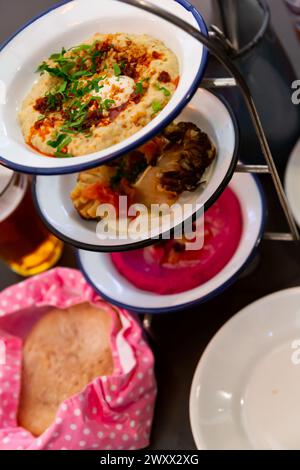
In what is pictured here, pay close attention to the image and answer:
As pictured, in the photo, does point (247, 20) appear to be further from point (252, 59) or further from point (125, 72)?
point (125, 72)

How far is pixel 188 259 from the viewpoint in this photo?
0.99m

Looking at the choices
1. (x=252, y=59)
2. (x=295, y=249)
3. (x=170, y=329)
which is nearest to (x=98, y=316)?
(x=170, y=329)

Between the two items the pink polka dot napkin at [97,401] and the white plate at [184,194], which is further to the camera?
the pink polka dot napkin at [97,401]

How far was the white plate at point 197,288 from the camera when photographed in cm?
91

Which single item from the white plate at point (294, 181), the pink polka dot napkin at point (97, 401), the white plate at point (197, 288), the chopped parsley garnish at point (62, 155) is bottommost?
the pink polka dot napkin at point (97, 401)

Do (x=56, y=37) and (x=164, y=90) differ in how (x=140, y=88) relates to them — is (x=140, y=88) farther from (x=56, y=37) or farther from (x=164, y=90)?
(x=56, y=37)

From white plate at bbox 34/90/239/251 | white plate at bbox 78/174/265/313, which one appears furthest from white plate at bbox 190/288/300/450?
white plate at bbox 34/90/239/251

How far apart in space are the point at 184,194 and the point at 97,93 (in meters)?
0.19

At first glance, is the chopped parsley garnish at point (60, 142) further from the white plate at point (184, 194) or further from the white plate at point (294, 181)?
the white plate at point (294, 181)

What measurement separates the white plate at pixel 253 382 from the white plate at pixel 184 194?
0.79ft

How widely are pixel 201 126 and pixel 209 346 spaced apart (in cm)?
35

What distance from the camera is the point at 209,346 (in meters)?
0.90

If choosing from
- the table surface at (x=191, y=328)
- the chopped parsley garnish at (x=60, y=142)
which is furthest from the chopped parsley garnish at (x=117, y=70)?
the table surface at (x=191, y=328)
